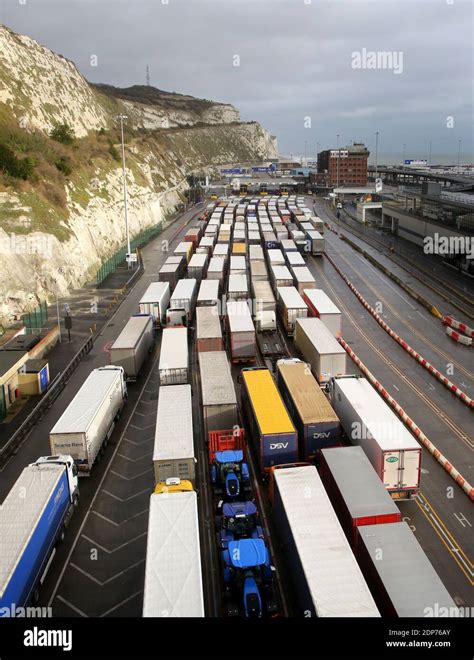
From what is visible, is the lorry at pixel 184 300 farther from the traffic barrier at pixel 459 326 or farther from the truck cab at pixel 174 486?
the truck cab at pixel 174 486

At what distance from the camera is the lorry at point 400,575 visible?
16984mm

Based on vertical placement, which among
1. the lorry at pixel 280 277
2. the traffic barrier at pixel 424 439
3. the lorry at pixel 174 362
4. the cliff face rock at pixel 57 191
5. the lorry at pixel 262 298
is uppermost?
the cliff face rock at pixel 57 191

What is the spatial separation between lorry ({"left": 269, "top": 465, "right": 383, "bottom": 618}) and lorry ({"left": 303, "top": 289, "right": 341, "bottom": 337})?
22.9m

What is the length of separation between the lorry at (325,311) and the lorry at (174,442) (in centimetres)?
1809

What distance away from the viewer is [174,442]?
26797 mm

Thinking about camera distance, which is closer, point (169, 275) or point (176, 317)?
point (176, 317)

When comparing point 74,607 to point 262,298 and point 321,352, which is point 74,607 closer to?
point 321,352

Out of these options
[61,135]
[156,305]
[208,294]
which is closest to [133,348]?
[156,305]

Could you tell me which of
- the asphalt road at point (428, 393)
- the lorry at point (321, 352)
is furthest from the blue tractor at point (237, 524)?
the lorry at point (321, 352)

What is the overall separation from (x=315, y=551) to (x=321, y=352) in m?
19.0

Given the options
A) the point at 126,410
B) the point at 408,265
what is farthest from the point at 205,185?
the point at 126,410

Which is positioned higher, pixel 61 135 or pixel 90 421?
pixel 61 135

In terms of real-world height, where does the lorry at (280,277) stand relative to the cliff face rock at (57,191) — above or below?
below

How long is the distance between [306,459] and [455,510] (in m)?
7.46
